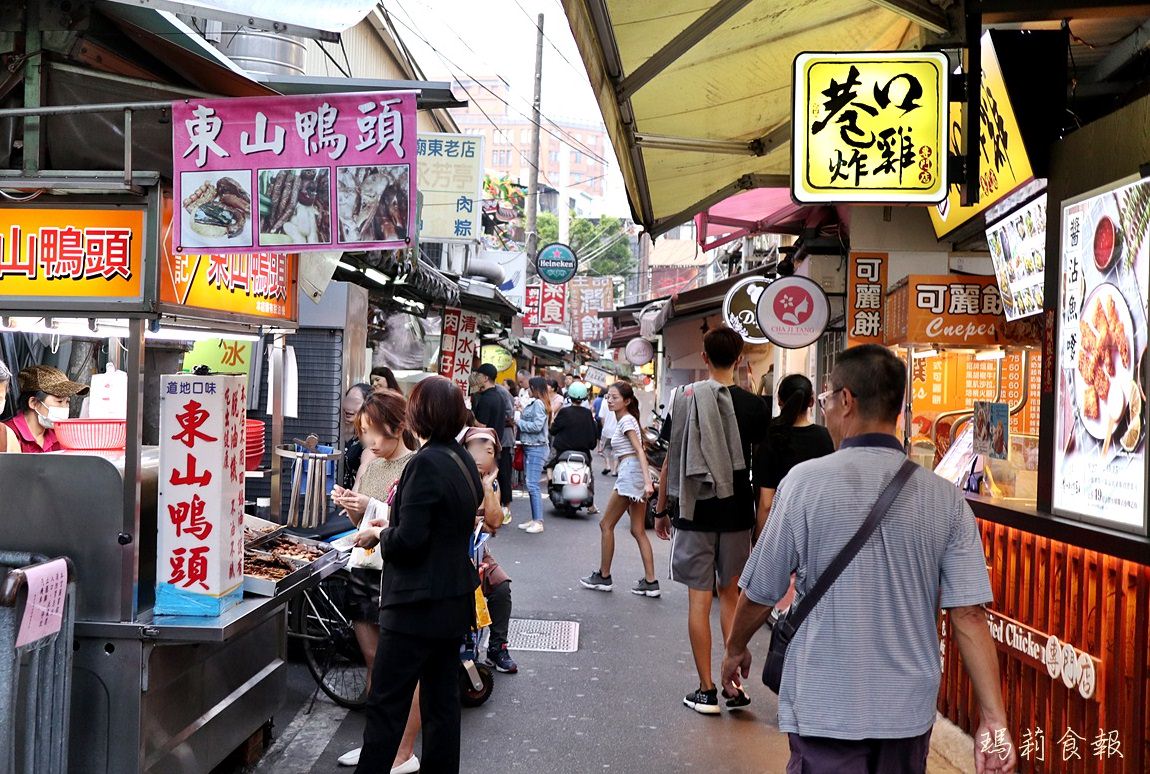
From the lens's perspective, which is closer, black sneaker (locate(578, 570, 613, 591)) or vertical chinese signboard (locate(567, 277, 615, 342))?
black sneaker (locate(578, 570, 613, 591))

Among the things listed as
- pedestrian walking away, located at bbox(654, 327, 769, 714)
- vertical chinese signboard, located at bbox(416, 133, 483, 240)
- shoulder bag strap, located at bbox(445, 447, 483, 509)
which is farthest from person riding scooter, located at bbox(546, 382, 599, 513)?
shoulder bag strap, located at bbox(445, 447, 483, 509)

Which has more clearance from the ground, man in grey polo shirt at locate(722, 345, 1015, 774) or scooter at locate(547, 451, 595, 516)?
man in grey polo shirt at locate(722, 345, 1015, 774)

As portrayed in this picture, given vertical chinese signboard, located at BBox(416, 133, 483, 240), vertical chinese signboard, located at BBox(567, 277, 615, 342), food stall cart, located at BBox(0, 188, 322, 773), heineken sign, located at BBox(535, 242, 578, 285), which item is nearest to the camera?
food stall cart, located at BBox(0, 188, 322, 773)

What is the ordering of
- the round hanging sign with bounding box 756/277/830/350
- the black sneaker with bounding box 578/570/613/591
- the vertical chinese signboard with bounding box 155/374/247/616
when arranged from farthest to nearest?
the round hanging sign with bounding box 756/277/830/350 → the black sneaker with bounding box 578/570/613/591 → the vertical chinese signboard with bounding box 155/374/247/616

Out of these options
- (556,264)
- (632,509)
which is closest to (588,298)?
(556,264)

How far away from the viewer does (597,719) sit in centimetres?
694

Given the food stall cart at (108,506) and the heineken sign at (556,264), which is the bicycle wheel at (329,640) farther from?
the heineken sign at (556,264)

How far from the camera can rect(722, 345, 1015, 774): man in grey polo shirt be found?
11.1ft

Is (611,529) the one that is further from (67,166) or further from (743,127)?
(67,166)

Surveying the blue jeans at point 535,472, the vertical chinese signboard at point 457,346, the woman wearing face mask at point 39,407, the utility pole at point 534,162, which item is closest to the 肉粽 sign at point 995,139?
the woman wearing face mask at point 39,407

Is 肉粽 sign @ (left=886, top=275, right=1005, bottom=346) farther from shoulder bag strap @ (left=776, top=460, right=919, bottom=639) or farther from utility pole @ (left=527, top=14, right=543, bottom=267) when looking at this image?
utility pole @ (left=527, top=14, right=543, bottom=267)

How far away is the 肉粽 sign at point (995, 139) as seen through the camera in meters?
5.83

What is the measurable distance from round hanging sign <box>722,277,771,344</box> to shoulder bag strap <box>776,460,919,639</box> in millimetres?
10691

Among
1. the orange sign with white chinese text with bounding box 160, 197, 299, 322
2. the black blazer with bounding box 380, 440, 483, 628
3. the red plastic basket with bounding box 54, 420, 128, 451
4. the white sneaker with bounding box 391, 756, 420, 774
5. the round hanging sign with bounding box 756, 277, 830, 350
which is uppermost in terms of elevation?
the round hanging sign with bounding box 756, 277, 830, 350
